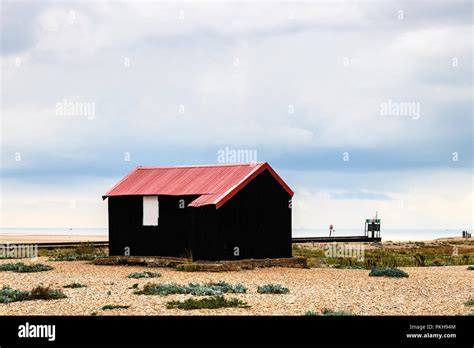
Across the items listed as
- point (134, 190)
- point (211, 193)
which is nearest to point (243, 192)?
point (211, 193)

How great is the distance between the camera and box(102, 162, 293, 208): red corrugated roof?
29.7m

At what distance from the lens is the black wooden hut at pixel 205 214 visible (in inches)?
1160

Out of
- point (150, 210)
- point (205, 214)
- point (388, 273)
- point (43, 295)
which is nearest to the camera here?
point (43, 295)

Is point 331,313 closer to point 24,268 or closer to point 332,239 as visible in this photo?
point 24,268

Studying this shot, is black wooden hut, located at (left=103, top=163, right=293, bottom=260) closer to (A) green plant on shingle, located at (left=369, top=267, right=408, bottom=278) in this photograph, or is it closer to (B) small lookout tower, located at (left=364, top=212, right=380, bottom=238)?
(A) green plant on shingle, located at (left=369, top=267, right=408, bottom=278)

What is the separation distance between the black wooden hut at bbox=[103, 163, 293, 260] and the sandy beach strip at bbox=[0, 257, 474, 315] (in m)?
1.46

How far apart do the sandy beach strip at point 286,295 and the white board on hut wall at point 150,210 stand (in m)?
2.18

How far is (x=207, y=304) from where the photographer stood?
17.8 m

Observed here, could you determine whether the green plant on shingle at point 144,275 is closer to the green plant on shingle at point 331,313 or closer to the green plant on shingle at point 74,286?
the green plant on shingle at point 74,286

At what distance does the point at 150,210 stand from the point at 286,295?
43.1 ft

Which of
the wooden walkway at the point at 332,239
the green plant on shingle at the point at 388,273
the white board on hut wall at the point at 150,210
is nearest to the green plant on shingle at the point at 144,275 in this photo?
the white board on hut wall at the point at 150,210

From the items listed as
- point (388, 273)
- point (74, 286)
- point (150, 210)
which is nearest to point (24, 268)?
point (150, 210)

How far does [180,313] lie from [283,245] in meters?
15.2
